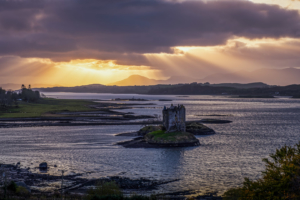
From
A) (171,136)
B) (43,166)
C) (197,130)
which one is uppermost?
(171,136)

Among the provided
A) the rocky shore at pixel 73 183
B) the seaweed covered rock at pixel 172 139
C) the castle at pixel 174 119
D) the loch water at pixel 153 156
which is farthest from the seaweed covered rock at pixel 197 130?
the rocky shore at pixel 73 183

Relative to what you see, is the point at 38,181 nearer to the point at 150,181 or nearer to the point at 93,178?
the point at 93,178

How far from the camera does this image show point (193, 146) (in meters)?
67.5

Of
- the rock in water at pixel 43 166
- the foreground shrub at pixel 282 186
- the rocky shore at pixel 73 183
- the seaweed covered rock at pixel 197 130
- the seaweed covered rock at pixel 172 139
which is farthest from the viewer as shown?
the seaweed covered rock at pixel 197 130

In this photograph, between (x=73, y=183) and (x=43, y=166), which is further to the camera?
(x=43, y=166)

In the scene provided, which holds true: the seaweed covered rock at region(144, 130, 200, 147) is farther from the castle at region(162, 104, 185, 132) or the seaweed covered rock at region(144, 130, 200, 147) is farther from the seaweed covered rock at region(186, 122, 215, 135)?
the seaweed covered rock at region(186, 122, 215, 135)

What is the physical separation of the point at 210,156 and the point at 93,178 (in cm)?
2357

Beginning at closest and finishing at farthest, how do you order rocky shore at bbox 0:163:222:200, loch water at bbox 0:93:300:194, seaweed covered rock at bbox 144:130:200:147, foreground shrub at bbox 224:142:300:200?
foreground shrub at bbox 224:142:300:200, rocky shore at bbox 0:163:222:200, loch water at bbox 0:93:300:194, seaweed covered rock at bbox 144:130:200:147

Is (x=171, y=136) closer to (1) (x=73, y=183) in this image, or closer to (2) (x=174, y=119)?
(2) (x=174, y=119)

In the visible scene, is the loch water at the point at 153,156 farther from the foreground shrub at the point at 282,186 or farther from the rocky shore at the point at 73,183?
the foreground shrub at the point at 282,186

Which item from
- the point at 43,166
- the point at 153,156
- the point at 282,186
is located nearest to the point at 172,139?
the point at 153,156

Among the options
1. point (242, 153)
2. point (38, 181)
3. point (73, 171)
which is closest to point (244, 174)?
point (242, 153)

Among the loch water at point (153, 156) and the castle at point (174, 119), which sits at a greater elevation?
the castle at point (174, 119)

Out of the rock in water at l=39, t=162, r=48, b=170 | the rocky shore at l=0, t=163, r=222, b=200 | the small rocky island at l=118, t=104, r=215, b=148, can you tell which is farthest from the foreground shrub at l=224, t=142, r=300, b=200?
the small rocky island at l=118, t=104, r=215, b=148
